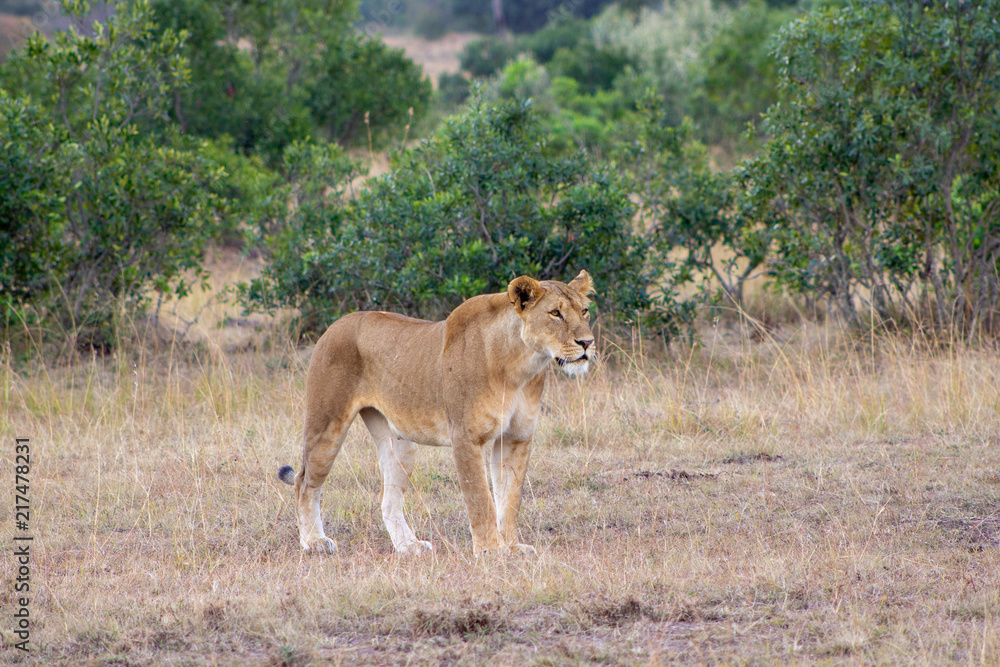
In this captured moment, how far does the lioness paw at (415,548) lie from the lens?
5098mm

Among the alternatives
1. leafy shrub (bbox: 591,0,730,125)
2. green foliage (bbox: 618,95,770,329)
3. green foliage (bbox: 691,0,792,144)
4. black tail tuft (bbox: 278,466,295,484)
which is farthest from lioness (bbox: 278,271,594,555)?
→ leafy shrub (bbox: 591,0,730,125)

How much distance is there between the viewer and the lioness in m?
4.63

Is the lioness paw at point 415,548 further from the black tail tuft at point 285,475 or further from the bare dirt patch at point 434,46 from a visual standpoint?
the bare dirt patch at point 434,46

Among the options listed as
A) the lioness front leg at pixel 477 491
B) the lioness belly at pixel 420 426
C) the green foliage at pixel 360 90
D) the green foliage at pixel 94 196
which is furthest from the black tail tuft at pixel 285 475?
the green foliage at pixel 360 90

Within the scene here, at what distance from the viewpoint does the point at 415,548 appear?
16.9 feet

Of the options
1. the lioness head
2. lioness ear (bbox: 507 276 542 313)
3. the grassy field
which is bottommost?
the grassy field

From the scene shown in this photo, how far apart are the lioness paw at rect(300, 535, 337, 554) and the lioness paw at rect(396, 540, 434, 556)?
0.36 meters

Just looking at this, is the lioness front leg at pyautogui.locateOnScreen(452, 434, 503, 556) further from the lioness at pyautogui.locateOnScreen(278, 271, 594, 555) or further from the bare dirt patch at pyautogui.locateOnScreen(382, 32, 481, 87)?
the bare dirt patch at pyautogui.locateOnScreen(382, 32, 481, 87)

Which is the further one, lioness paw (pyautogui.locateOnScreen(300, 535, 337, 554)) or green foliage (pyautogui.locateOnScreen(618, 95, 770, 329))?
green foliage (pyautogui.locateOnScreen(618, 95, 770, 329))

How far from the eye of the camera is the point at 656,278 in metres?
9.82

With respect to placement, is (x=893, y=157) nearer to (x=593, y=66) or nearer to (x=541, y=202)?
(x=541, y=202)

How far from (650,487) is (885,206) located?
5098mm

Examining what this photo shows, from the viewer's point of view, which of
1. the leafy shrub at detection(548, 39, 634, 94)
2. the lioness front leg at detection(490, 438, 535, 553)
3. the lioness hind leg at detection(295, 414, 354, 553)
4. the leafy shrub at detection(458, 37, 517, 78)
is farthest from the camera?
the leafy shrub at detection(458, 37, 517, 78)

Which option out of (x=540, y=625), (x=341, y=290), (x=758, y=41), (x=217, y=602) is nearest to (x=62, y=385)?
(x=341, y=290)
